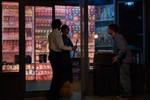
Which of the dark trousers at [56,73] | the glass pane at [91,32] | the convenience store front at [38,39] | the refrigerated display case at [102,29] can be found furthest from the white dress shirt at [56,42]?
the refrigerated display case at [102,29]

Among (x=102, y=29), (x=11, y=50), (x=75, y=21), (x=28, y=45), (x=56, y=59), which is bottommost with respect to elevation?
(x=56, y=59)

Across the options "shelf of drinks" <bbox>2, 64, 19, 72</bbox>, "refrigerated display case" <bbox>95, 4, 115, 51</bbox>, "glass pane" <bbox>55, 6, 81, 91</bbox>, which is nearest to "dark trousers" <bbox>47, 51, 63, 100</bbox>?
"shelf of drinks" <bbox>2, 64, 19, 72</bbox>

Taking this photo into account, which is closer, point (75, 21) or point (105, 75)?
point (105, 75)

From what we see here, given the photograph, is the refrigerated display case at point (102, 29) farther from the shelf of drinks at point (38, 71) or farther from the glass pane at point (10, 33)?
the glass pane at point (10, 33)

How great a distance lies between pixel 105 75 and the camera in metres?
9.59

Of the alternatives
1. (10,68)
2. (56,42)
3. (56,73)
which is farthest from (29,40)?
(56,73)

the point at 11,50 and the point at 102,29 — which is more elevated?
the point at 102,29

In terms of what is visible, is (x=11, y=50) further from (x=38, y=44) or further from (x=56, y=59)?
(x=56, y=59)

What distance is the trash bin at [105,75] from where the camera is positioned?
9.60m

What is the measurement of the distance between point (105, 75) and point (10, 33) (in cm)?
273

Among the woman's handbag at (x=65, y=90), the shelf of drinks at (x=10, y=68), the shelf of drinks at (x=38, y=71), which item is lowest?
the woman's handbag at (x=65, y=90)

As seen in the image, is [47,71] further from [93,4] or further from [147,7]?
[147,7]

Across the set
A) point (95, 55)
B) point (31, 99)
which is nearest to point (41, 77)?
point (31, 99)

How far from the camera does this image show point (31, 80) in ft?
32.7
